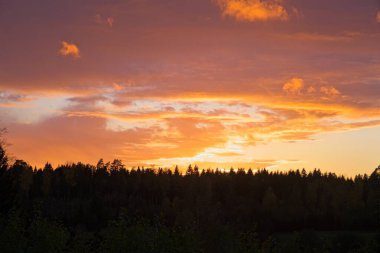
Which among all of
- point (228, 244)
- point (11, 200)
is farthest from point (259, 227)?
point (11, 200)

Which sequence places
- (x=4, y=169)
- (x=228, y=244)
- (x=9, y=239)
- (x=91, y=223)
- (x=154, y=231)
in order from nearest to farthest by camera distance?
(x=9, y=239)
(x=154, y=231)
(x=4, y=169)
(x=228, y=244)
(x=91, y=223)

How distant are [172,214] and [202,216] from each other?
61.0 feet

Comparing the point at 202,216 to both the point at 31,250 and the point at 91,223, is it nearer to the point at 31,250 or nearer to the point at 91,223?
the point at 91,223

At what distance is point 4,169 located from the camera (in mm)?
73125

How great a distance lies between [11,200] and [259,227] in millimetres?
126367

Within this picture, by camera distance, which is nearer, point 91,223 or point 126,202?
point 91,223

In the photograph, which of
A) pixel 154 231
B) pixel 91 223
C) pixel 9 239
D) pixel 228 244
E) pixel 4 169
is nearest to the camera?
pixel 9 239

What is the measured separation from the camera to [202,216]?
579 feet

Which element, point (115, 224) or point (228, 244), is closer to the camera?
point (115, 224)

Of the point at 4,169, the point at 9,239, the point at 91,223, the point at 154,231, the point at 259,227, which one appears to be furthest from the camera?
the point at 259,227

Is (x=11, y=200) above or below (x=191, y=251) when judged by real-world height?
above

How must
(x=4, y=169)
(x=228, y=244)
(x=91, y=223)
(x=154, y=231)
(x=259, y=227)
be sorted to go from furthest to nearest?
(x=259, y=227)
(x=91, y=223)
(x=228, y=244)
(x=4, y=169)
(x=154, y=231)

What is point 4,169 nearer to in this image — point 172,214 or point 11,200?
point 11,200

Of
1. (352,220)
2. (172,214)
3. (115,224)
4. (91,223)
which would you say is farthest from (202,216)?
(115,224)
